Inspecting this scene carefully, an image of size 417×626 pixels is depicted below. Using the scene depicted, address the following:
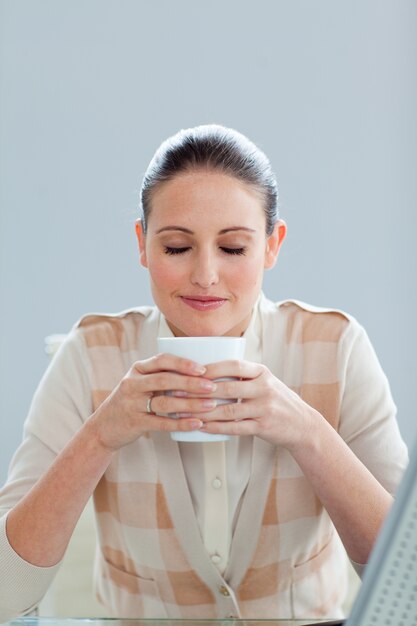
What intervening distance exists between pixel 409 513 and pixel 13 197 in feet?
8.77

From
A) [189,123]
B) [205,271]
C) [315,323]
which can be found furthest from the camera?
[189,123]

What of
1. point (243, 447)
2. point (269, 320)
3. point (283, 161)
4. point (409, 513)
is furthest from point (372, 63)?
point (409, 513)

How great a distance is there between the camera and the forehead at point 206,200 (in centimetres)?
137

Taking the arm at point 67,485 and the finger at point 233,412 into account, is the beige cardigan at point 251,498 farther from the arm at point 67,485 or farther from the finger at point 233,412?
the finger at point 233,412

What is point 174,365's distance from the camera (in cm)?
112

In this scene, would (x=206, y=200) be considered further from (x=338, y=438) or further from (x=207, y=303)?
(x=338, y=438)

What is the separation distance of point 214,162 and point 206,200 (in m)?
0.09

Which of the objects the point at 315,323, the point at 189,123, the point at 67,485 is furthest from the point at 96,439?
the point at 189,123

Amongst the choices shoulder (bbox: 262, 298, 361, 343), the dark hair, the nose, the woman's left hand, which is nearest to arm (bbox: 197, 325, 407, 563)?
the woman's left hand

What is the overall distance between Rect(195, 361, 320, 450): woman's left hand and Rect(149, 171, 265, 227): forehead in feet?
1.02

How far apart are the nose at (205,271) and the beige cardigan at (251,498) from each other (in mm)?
243

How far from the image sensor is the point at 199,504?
1466mm

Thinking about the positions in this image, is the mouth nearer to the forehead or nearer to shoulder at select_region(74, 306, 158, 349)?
the forehead

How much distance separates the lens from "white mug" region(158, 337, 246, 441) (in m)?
1.11
